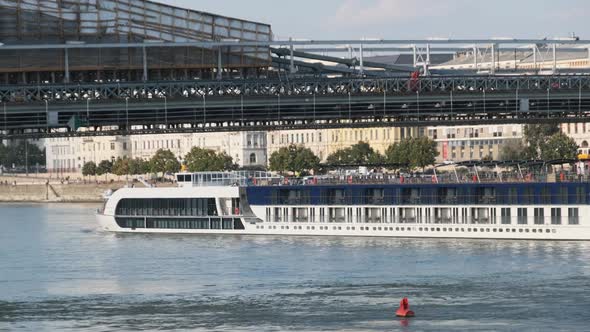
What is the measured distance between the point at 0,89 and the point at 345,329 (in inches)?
1512

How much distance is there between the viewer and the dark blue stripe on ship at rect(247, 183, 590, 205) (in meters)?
74.4

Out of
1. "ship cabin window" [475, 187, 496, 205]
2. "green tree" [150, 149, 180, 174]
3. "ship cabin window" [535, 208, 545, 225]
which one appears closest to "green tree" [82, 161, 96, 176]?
"green tree" [150, 149, 180, 174]

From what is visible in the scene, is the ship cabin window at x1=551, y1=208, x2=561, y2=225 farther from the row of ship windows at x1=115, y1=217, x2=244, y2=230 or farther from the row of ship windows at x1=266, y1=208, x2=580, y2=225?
the row of ship windows at x1=115, y1=217, x2=244, y2=230

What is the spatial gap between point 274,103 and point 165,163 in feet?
271

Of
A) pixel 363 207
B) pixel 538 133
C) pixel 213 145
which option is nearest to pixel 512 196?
pixel 363 207

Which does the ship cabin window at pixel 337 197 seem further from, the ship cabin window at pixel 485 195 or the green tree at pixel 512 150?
the green tree at pixel 512 150

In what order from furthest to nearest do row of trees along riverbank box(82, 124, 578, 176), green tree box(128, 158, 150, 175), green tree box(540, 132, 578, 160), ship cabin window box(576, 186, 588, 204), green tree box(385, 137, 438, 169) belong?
green tree box(128, 158, 150, 175) < green tree box(385, 137, 438, 169) < row of trees along riverbank box(82, 124, 578, 176) < green tree box(540, 132, 578, 160) < ship cabin window box(576, 186, 588, 204)

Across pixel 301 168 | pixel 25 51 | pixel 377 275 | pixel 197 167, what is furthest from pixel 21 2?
pixel 197 167

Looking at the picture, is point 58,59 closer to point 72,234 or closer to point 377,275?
point 72,234

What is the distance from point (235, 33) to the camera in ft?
303

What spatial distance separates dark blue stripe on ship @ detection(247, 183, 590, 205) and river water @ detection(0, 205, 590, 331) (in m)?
2.54

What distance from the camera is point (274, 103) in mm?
86750

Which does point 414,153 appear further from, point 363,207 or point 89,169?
point 363,207

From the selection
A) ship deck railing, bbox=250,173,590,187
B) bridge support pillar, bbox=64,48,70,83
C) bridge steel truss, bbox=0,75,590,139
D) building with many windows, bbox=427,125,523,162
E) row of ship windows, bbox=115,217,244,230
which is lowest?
row of ship windows, bbox=115,217,244,230
